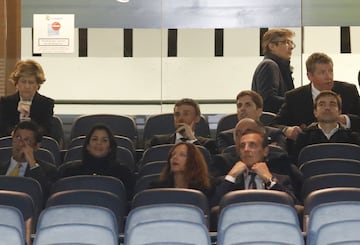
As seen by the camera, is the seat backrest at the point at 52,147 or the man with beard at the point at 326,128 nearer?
the man with beard at the point at 326,128

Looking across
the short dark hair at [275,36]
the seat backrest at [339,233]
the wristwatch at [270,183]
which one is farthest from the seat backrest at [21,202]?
the short dark hair at [275,36]

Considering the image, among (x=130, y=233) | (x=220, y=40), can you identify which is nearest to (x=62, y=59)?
(x=220, y=40)

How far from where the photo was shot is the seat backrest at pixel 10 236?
6.76 metres

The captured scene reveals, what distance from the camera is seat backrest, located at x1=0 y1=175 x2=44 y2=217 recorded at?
8.03 m

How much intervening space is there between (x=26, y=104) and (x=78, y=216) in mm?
3282

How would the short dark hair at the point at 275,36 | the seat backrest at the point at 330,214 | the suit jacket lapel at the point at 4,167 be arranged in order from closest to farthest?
the seat backrest at the point at 330,214 < the suit jacket lapel at the point at 4,167 < the short dark hair at the point at 275,36

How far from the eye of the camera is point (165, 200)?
7664mm

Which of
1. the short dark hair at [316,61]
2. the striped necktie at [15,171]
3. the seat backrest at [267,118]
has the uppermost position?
the short dark hair at [316,61]

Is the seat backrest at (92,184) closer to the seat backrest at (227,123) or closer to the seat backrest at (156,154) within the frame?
the seat backrest at (156,154)

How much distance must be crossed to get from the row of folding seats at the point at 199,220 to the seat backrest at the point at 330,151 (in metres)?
1.36

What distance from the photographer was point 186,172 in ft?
27.4

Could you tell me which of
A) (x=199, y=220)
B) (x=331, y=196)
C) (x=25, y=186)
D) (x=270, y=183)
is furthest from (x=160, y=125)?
(x=199, y=220)

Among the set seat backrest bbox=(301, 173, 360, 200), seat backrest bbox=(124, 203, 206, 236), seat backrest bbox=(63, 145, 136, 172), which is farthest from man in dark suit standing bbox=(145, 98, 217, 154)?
seat backrest bbox=(124, 203, 206, 236)

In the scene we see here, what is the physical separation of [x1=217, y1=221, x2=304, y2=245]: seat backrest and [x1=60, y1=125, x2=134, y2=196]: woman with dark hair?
205cm
